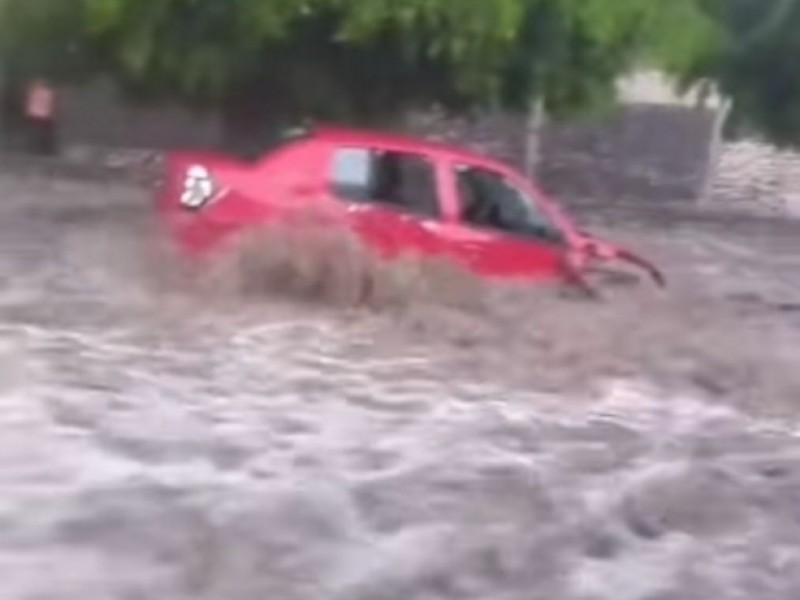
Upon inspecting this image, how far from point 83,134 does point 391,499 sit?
2399cm

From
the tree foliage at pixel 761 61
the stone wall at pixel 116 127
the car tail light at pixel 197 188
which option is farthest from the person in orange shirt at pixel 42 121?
the car tail light at pixel 197 188

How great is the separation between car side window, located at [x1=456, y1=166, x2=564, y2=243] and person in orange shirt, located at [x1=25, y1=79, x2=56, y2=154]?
1340 cm

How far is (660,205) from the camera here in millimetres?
31812

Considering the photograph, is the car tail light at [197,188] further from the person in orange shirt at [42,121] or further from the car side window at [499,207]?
the person in orange shirt at [42,121]

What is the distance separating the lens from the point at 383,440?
33.7 ft

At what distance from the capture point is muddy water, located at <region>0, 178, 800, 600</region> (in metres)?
8.09

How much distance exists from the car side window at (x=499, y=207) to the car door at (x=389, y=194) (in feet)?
0.73

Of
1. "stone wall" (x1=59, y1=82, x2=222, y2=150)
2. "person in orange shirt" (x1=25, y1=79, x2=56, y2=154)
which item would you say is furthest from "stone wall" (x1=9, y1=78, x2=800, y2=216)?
"person in orange shirt" (x1=25, y1=79, x2=56, y2=154)

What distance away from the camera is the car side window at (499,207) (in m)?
16.1

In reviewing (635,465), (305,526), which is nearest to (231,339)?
(635,465)

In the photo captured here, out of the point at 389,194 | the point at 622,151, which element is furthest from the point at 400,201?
the point at 622,151

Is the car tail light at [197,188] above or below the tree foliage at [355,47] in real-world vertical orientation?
below

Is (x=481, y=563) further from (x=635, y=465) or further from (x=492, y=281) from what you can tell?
(x=492, y=281)

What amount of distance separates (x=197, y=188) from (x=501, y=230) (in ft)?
5.95
